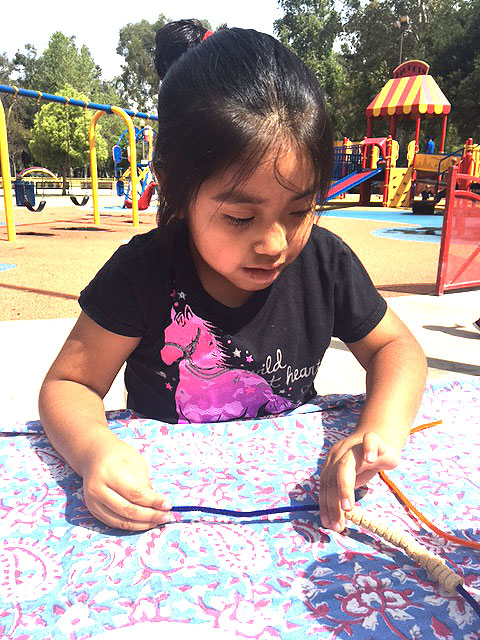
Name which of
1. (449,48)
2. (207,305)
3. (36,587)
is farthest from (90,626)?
(449,48)

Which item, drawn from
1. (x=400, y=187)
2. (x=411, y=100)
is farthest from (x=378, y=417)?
(x=411, y=100)

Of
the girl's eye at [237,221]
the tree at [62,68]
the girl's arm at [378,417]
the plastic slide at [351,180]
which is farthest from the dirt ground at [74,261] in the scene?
the tree at [62,68]

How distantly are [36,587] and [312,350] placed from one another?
2.45 ft

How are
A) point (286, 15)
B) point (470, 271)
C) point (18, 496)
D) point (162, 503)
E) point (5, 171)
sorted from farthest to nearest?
point (286, 15)
point (5, 171)
point (470, 271)
point (18, 496)
point (162, 503)

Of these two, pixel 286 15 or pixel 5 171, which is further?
pixel 286 15

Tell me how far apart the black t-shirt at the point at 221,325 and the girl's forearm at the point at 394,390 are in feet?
0.29

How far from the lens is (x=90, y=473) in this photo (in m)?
0.88

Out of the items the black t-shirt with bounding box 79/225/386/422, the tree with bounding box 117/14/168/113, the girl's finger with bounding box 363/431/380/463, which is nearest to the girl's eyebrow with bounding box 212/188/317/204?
the black t-shirt with bounding box 79/225/386/422

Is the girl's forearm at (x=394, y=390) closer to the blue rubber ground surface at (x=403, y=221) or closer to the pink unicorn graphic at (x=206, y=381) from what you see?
the pink unicorn graphic at (x=206, y=381)

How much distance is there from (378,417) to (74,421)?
543 millimetres

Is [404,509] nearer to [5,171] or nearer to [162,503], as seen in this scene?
[162,503]

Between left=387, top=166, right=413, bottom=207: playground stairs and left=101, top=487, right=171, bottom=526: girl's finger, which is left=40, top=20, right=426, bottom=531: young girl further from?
left=387, top=166, right=413, bottom=207: playground stairs

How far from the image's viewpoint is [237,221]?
3.12 ft

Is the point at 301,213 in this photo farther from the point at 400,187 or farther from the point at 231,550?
the point at 400,187
